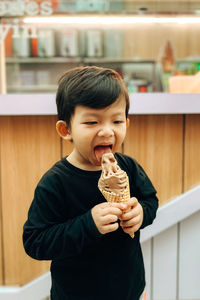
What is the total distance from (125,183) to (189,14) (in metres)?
4.18

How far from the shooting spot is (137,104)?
4.03ft

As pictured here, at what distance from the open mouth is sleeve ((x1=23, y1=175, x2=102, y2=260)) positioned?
14cm

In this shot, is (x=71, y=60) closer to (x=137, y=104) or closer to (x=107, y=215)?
(x=137, y=104)

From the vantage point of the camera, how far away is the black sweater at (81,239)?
0.78 meters

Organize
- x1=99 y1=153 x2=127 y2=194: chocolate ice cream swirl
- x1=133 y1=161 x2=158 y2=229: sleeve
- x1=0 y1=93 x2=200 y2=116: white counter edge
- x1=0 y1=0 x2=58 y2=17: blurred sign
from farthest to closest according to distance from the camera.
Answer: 1. x1=0 y1=0 x2=58 y2=17: blurred sign
2. x1=0 y1=93 x2=200 y2=116: white counter edge
3. x1=133 y1=161 x2=158 y2=229: sleeve
4. x1=99 y1=153 x2=127 y2=194: chocolate ice cream swirl

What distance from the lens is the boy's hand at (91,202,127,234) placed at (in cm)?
73

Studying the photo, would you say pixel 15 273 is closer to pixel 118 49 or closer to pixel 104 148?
pixel 104 148

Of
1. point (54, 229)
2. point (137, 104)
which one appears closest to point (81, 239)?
point (54, 229)

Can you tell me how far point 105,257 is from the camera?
0.86 meters

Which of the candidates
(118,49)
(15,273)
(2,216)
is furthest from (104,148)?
(118,49)

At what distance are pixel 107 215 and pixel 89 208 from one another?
0.38 feet

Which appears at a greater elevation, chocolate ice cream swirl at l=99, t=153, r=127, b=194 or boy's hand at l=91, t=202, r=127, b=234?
chocolate ice cream swirl at l=99, t=153, r=127, b=194

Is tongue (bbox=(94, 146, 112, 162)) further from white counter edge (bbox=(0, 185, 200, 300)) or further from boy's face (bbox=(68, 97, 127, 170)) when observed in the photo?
white counter edge (bbox=(0, 185, 200, 300))

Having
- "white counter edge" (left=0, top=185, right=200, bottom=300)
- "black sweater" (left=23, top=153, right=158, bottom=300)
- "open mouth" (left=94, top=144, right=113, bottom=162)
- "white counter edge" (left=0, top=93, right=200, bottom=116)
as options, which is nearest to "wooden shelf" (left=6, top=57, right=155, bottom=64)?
"white counter edge" (left=0, top=93, right=200, bottom=116)
